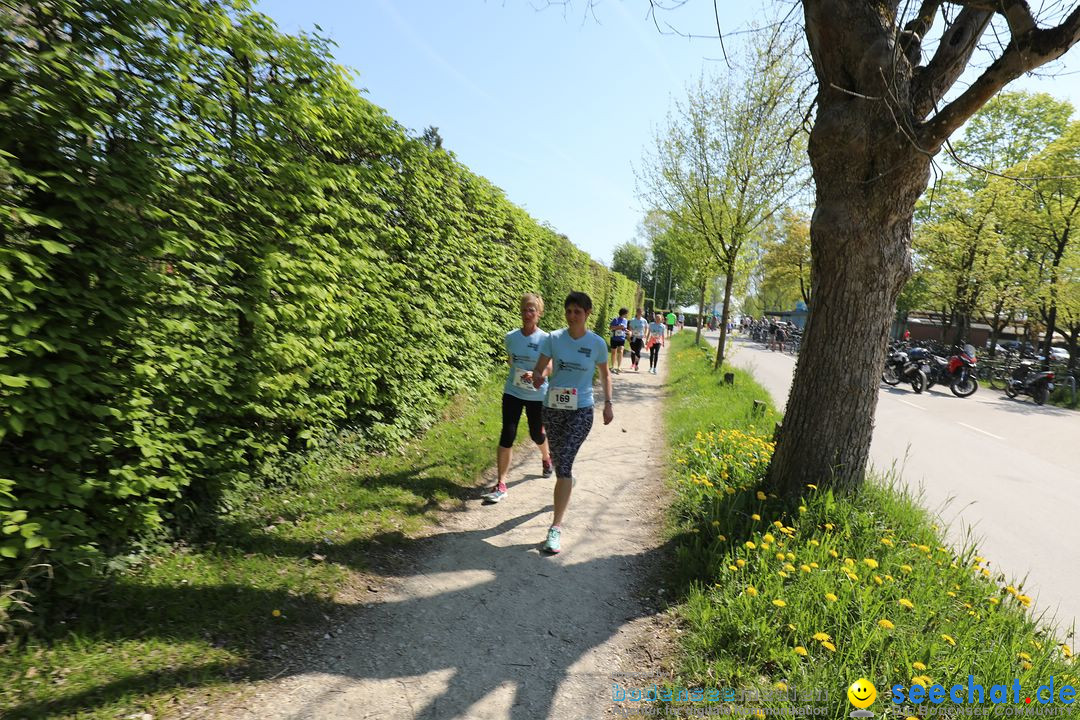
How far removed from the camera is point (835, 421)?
3.96 m

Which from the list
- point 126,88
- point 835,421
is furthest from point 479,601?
point 126,88

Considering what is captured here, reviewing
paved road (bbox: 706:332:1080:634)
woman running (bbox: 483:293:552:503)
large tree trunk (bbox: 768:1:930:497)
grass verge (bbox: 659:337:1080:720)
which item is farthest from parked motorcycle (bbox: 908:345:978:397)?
woman running (bbox: 483:293:552:503)

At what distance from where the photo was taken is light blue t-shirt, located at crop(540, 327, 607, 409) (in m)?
4.05

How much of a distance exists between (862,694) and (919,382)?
16.1 metres

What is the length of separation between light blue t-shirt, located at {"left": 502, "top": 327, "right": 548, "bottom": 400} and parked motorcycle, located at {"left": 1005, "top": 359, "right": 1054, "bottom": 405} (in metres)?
17.6

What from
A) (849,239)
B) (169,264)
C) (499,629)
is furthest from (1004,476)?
(169,264)

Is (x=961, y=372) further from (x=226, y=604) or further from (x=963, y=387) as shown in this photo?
(x=226, y=604)

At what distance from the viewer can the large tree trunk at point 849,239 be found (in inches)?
143

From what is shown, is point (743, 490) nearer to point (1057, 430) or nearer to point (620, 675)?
point (620, 675)

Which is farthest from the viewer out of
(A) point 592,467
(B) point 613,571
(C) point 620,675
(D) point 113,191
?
(A) point 592,467

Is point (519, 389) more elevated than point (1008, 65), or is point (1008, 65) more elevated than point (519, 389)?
point (1008, 65)

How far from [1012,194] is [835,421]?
2306 cm

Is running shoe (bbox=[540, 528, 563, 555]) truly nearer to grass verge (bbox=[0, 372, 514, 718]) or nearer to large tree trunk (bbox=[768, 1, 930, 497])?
grass verge (bbox=[0, 372, 514, 718])

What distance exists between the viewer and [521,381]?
478 cm
